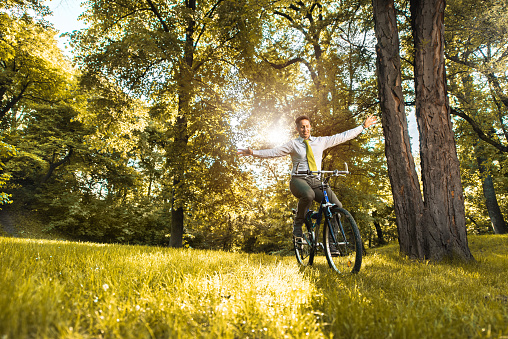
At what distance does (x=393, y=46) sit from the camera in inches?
229

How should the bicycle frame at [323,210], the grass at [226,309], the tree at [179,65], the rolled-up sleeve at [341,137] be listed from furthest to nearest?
the tree at [179,65] < the rolled-up sleeve at [341,137] < the bicycle frame at [323,210] < the grass at [226,309]

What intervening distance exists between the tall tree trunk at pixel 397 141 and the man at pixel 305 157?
1.38m

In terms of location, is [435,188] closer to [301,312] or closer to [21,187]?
[301,312]

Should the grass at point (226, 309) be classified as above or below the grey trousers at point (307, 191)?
below

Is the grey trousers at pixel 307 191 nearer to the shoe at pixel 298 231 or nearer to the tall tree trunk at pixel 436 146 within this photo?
the shoe at pixel 298 231

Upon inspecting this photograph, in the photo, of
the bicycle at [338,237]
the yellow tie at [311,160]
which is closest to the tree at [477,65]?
the yellow tie at [311,160]

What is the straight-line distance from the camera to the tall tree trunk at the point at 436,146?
195 inches

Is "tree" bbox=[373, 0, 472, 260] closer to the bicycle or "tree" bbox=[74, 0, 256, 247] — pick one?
the bicycle

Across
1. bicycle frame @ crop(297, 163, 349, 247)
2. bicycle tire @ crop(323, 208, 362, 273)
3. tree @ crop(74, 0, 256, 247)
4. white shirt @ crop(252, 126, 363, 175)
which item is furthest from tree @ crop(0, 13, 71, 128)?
bicycle tire @ crop(323, 208, 362, 273)

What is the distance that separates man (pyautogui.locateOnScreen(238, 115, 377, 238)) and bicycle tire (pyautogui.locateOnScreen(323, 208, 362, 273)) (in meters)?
0.36

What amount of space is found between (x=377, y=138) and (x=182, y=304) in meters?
13.3

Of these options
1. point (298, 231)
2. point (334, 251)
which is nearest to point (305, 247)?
point (298, 231)

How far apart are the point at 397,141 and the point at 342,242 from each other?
9.13 feet

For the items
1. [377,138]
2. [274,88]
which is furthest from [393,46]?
[377,138]
